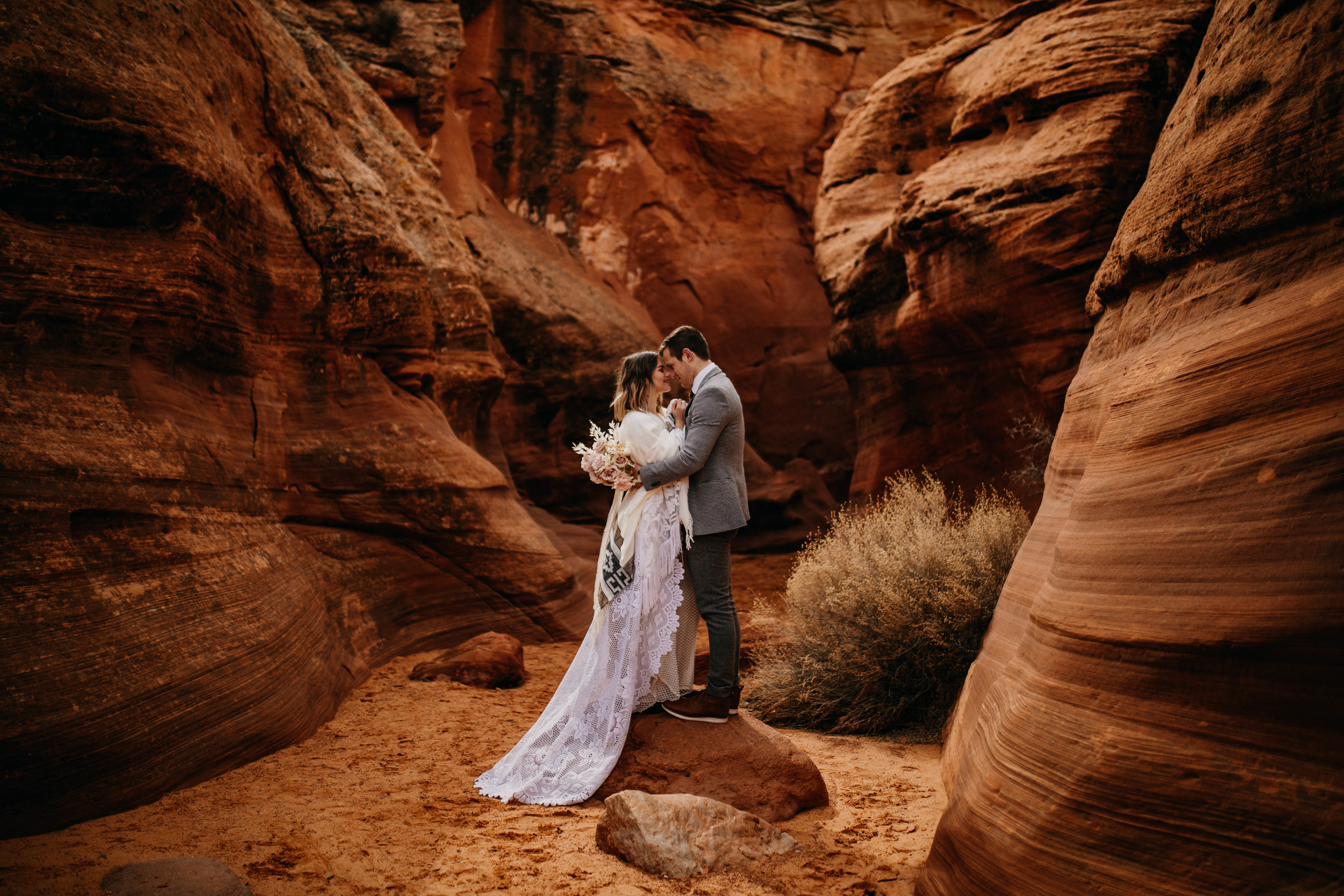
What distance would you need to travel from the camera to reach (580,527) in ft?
40.7

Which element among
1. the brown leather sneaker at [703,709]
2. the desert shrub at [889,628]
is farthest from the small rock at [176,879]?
the desert shrub at [889,628]

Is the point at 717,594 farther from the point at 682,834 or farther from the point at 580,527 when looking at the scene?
the point at 580,527

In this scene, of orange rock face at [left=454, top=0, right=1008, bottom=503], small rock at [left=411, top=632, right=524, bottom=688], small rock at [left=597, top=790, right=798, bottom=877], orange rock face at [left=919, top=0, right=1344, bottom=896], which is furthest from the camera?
orange rock face at [left=454, top=0, right=1008, bottom=503]

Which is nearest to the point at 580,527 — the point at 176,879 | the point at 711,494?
the point at 711,494

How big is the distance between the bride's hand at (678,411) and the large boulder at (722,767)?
1463 millimetres

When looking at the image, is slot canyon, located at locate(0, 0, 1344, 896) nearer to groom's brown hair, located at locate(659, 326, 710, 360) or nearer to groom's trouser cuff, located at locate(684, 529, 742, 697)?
groom's trouser cuff, located at locate(684, 529, 742, 697)

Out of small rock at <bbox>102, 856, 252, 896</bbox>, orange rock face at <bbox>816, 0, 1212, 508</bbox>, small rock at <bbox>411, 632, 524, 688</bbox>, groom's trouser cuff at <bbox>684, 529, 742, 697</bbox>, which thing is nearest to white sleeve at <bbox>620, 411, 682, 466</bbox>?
groom's trouser cuff at <bbox>684, 529, 742, 697</bbox>

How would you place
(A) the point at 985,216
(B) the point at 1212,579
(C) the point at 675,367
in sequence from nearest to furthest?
Result: (B) the point at 1212,579
(C) the point at 675,367
(A) the point at 985,216

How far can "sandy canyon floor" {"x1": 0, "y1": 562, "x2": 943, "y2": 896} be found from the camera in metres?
3.36

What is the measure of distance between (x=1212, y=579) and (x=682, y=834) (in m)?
2.15

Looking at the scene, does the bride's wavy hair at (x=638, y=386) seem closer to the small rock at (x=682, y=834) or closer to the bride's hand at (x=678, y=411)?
the bride's hand at (x=678, y=411)

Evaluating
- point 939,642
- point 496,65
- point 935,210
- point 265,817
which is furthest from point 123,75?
point 496,65

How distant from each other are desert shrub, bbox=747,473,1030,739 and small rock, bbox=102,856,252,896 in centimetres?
366

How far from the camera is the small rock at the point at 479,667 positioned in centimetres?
667
